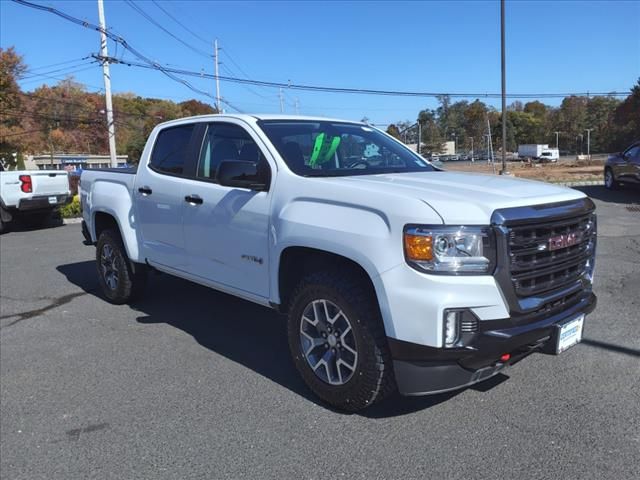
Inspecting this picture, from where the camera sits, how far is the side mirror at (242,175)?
3855mm

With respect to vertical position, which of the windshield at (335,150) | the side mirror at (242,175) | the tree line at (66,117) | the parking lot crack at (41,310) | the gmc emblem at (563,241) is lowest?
the parking lot crack at (41,310)

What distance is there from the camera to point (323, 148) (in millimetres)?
4367

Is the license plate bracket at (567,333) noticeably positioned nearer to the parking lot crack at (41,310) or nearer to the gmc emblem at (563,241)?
the gmc emblem at (563,241)

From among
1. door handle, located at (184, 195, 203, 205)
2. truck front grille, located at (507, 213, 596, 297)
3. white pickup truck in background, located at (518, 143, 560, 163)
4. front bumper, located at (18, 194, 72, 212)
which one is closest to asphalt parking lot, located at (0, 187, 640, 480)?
truck front grille, located at (507, 213, 596, 297)

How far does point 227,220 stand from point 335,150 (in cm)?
103

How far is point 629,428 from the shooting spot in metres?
3.21

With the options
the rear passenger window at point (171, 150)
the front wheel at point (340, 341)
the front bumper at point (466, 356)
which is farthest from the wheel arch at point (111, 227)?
the front bumper at point (466, 356)

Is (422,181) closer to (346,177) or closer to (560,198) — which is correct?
(346,177)

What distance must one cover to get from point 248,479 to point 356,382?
840 millimetres

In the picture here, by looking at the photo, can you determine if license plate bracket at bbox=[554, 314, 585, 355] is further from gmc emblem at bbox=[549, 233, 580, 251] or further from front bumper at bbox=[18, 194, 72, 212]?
front bumper at bbox=[18, 194, 72, 212]

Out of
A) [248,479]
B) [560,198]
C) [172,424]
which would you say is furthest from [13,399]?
[560,198]

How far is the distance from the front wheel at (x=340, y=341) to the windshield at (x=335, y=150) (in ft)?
3.00

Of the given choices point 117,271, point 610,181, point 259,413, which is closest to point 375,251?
point 259,413

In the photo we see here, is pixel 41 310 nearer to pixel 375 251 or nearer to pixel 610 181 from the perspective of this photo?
pixel 375 251
